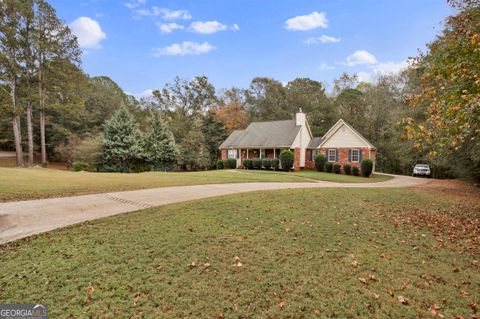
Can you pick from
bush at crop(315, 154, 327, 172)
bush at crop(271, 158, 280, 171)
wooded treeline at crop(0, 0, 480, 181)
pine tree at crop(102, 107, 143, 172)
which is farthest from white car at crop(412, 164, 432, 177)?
pine tree at crop(102, 107, 143, 172)

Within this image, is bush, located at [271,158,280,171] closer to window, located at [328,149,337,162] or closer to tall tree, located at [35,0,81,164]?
window, located at [328,149,337,162]

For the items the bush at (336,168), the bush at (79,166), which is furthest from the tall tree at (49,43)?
the bush at (336,168)

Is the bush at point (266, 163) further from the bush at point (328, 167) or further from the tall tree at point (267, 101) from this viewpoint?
the tall tree at point (267, 101)

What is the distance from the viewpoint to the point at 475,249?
535 cm

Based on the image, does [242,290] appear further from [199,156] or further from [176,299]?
[199,156]

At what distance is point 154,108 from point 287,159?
31568mm

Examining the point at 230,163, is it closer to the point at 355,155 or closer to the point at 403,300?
the point at 355,155

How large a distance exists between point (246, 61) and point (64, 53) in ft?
67.4

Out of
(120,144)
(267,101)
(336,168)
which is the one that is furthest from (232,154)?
(267,101)

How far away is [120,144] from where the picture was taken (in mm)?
28453

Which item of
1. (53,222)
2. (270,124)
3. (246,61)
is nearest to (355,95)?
(270,124)

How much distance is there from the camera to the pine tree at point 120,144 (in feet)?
93.4

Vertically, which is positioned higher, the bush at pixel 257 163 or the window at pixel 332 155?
the window at pixel 332 155

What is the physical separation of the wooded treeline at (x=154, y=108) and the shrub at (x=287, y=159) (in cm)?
904
